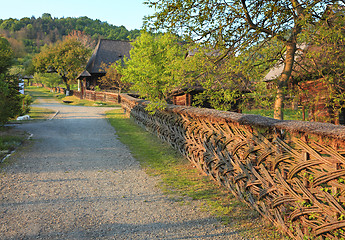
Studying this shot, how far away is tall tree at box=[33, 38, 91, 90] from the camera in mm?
48938

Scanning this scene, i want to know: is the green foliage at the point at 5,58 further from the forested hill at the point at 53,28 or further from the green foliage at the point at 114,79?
the forested hill at the point at 53,28

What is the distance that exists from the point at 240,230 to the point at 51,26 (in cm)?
13184

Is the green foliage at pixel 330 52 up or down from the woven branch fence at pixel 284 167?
up

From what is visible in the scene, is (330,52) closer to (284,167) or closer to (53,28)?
(284,167)

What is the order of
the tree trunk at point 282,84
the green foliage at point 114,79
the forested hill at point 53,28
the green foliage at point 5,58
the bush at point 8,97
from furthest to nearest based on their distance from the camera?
the forested hill at point 53,28, the green foliage at point 114,79, the green foliage at point 5,58, the bush at point 8,97, the tree trunk at point 282,84

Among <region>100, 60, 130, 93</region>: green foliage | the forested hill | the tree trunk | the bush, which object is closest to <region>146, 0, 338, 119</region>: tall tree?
the tree trunk

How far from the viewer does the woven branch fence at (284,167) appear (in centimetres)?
321

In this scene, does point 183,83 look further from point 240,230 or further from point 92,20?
point 92,20

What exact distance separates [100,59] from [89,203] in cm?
4095

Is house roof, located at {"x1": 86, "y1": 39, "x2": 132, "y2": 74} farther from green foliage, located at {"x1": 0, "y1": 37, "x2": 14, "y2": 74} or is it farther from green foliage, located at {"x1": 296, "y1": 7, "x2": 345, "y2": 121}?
green foliage, located at {"x1": 296, "y1": 7, "x2": 345, "y2": 121}

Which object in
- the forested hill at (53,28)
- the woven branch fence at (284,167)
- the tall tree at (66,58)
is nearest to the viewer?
the woven branch fence at (284,167)

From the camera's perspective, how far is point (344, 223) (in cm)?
303

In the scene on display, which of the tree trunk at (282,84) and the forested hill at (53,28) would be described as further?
the forested hill at (53,28)

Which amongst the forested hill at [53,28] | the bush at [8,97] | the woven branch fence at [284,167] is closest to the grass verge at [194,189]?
the woven branch fence at [284,167]
